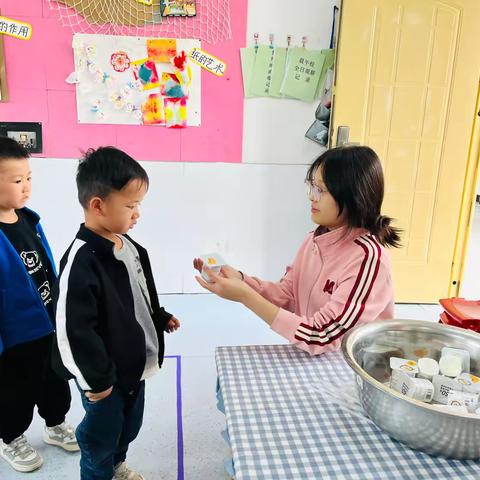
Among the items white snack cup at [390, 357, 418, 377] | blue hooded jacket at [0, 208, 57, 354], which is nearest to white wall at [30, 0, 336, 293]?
blue hooded jacket at [0, 208, 57, 354]

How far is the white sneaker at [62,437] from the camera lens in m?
1.53

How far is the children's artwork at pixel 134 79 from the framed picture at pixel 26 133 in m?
0.27

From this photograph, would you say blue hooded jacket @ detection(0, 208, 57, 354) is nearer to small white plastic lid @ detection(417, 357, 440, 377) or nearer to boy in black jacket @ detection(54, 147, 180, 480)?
boy in black jacket @ detection(54, 147, 180, 480)

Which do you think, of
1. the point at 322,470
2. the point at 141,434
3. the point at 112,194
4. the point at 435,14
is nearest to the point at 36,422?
the point at 141,434

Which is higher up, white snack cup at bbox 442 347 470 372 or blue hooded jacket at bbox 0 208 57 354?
white snack cup at bbox 442 347 470 372

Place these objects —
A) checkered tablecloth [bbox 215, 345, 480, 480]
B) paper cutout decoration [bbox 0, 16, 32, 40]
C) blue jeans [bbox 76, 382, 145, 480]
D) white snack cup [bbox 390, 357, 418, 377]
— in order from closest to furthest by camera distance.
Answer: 1. checkered tablecloth [bbox 215, 345, 480, 480]
2. white snack cup [bbox 390, 357, 418, 377]
3. blue jeans [bbox 76, 382, 145, 480]
4. paper cutout decoration [bbox 0, 16, 32, 40]

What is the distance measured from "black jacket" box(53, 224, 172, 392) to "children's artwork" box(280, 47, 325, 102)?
1.97m

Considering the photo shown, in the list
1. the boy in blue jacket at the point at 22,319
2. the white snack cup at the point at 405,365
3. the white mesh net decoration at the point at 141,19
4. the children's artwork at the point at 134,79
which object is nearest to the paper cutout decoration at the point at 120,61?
the children's artwork at the point at 134,79

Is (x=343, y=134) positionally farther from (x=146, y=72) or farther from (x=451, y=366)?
(x=451, y=366)

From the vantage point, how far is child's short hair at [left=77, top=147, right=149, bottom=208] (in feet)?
3.47

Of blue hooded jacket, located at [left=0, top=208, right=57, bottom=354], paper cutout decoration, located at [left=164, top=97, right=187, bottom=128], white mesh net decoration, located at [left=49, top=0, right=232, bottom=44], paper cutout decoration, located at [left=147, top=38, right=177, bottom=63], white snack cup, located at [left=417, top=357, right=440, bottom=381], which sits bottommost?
blue hooded jacket, located at [left=0, top=208, right=57, bottom=354]

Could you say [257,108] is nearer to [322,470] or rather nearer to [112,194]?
[112,194]

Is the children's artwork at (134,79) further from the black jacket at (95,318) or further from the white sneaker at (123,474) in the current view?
A: the white sneaker at (123,474)

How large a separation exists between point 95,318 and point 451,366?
762 mm
